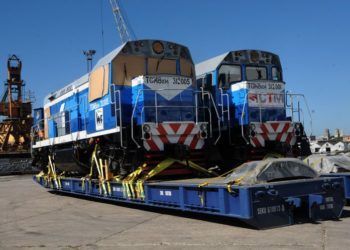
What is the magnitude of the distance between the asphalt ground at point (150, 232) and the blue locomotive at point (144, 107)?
1469 millimetres

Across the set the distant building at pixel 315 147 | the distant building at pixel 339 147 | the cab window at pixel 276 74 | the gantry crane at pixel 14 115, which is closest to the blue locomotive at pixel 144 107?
the cab window at pixel 276 74

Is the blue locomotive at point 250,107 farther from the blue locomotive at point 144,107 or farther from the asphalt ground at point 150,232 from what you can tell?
the asphalt ground at point 150,232

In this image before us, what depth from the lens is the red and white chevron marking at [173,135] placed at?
10.8 metres

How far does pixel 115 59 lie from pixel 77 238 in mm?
4926

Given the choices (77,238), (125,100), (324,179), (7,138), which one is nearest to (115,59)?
(125,100)

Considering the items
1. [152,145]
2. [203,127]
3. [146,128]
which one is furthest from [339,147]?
[146,128]

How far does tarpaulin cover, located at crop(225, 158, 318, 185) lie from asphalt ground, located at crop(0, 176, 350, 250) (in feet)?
2.71

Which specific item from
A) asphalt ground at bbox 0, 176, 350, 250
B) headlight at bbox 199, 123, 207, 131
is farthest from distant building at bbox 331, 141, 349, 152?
asphalt ground at bbox 0, 176, 350, 250

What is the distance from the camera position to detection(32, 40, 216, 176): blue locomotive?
1098 centimetres

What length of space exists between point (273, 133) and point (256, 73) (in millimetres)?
1954

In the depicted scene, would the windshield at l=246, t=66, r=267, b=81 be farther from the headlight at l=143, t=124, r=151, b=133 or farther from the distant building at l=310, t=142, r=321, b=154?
the distant building at l=310, t=142, r=321, b=154

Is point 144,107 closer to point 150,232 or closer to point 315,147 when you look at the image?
point 150,232

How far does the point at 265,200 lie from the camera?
779cm

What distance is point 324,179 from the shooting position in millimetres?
8609
